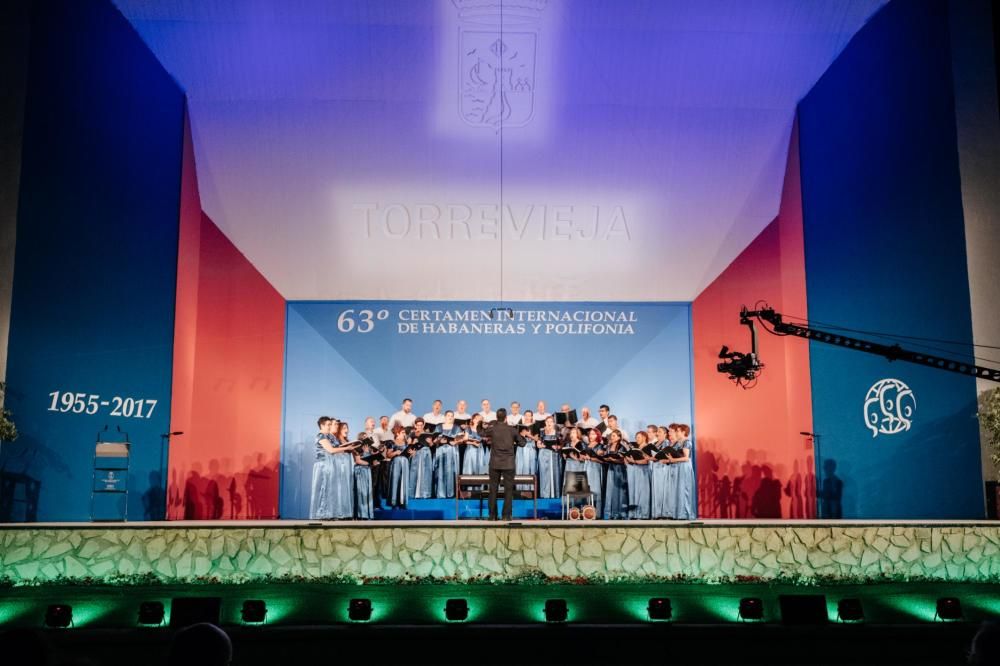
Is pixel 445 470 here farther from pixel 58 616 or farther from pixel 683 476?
pixel 58 616

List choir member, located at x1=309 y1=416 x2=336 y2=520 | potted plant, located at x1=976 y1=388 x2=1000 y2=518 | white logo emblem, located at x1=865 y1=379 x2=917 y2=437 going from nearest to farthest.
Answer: potted plant, located at x1=976 y1=388 x2=1000 y2=518
white logo emblem, located at x1=865 y1=379 x2=917 y2=437
choir member, located at x1=309 y1=416 x2=336 y2=520

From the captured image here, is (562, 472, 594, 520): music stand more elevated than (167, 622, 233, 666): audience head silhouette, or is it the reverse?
(562, 472, 594, 520): music stand

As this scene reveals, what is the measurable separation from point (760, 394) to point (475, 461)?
457 cm

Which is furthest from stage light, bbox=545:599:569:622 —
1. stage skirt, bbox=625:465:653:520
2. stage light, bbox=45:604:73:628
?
stage skirt, bbox=625:465:653:520

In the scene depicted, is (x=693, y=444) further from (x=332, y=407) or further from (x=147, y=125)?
(x=147, y=125)

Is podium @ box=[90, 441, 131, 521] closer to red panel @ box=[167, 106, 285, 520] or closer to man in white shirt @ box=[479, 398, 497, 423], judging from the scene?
red panel @ box=[167, 106, 285, 520]

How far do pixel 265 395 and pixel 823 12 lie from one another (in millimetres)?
9840

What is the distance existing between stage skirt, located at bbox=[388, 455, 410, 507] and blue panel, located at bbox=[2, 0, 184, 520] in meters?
→ 3.17

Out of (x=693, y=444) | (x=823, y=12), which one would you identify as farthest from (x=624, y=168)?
(x=693, y=444)

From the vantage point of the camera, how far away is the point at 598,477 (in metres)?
12.4

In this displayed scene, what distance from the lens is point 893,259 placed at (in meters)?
11.1

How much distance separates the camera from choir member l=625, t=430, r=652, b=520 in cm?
1216

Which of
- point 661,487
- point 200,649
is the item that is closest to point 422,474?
point 661,487

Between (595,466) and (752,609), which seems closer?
(752,609)
